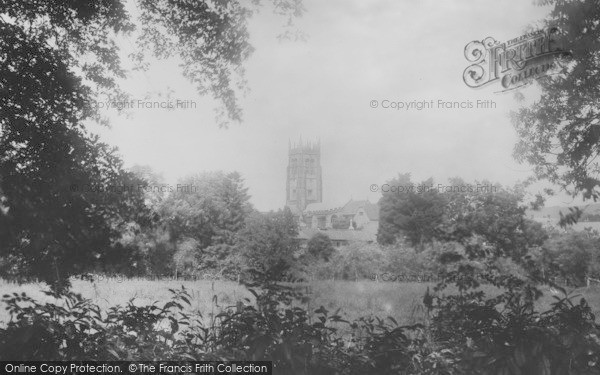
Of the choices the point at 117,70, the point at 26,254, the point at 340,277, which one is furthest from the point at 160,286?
the point at 340,277

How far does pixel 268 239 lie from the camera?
18.7 ft

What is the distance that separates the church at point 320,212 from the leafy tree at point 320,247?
10cm

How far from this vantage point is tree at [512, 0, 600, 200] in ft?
14.2

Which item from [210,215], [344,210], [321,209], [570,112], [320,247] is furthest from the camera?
[210,215]

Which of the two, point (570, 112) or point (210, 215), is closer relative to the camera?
point (570, 112)

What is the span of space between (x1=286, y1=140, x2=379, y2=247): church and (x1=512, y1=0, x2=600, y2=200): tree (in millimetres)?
2337

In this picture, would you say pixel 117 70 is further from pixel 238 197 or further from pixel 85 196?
pixel 238 197

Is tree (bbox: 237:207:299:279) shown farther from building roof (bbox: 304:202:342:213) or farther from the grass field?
building roof (bbox: 304:202:342:213)

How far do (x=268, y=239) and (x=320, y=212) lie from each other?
252 cm

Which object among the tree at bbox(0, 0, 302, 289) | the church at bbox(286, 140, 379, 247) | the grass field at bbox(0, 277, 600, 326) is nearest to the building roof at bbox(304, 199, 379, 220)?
the church at bbox(286, 140, 379, 247)

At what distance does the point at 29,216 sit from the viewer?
345 centimetres

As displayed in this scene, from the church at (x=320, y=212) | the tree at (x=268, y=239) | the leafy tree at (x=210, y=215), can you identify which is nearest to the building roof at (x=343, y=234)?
the church at (x=320, y=212)

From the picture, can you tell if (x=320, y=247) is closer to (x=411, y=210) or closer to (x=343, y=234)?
(x=343, y=234)

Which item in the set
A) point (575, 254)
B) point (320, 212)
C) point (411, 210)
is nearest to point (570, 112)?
point (575, 254)
